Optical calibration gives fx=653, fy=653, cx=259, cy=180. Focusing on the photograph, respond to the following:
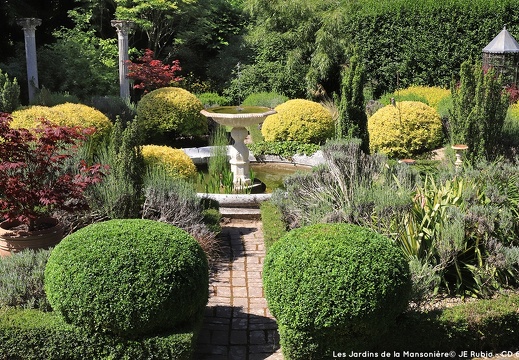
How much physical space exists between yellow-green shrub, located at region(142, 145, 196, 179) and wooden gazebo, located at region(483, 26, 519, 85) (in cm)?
932

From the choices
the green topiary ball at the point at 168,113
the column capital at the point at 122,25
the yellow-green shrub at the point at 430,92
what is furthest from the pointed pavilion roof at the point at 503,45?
the column capital at the point at 122,25

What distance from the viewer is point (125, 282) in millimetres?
4938

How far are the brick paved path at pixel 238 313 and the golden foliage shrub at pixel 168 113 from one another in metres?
5.56

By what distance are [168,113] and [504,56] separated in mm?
8211

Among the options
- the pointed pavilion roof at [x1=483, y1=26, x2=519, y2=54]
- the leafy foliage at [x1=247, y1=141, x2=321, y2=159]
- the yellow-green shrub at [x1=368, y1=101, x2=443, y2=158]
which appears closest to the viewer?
the leafy foliage at [x1=247, y1=141, x2=321, y2=159]

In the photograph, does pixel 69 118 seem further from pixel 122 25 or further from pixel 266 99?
pixel 266 99

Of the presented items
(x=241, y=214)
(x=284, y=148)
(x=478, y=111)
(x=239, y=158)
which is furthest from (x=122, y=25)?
(x=478, y=111)

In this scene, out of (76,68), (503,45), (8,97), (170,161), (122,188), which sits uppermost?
(503,45)

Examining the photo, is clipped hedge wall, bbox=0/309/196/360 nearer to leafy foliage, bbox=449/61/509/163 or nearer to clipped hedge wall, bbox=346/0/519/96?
leafy foliage, bbox=449/61/509/163

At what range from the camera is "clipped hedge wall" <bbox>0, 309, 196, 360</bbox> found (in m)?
4.96

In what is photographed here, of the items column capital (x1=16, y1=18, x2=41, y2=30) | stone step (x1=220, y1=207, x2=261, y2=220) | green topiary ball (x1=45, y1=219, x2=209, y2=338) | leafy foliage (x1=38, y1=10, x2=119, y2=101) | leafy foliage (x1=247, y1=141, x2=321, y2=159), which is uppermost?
column capital (x1=16, y1=18, x2=41, y2=30)

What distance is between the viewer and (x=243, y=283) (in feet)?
22.7

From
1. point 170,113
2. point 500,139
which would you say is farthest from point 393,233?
point 170,113

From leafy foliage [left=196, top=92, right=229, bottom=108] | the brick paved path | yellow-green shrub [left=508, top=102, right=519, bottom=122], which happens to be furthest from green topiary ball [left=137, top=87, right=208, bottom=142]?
yellow-green shrub [left=508, top=102, right=519, bottom=122]
